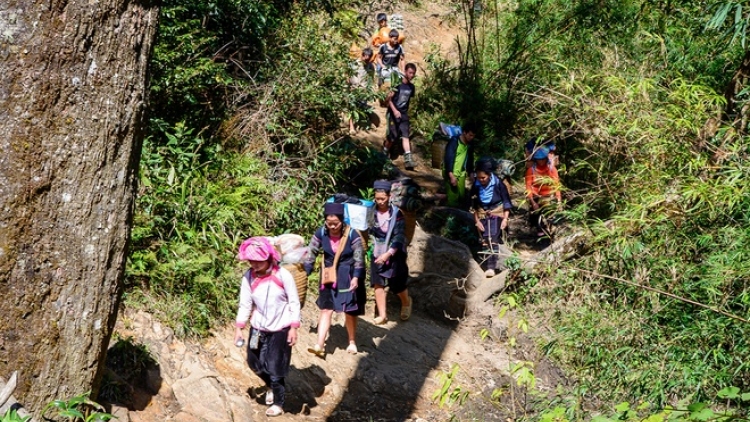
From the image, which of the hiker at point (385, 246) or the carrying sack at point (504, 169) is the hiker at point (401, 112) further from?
the hiker at point (385, 246)

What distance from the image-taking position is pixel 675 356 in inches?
279

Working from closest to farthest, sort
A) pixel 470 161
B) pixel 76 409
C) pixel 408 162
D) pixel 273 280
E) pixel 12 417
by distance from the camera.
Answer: pixel 12 417
pixel 76 409
pixel 273 280
pixel 470 161
pixel 408 162

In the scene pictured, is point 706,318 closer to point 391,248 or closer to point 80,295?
point 391,248

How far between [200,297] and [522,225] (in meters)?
6.87

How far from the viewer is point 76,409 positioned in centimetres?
468

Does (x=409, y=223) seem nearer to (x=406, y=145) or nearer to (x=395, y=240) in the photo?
(x=395, y=240)

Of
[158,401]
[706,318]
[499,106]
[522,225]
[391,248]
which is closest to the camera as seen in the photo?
[158,401]

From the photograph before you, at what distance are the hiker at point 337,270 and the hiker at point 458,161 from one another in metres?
4.47

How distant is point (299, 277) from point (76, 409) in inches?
142

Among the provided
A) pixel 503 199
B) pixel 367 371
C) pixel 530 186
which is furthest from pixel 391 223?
pixel 530 186

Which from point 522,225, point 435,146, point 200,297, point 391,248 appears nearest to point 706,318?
point 391,248

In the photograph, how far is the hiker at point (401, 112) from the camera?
14.0 m

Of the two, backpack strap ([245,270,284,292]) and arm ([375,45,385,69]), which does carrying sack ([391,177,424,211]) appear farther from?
arm ([375,45,385,69])

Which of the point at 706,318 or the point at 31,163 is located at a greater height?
the point at 31,163
